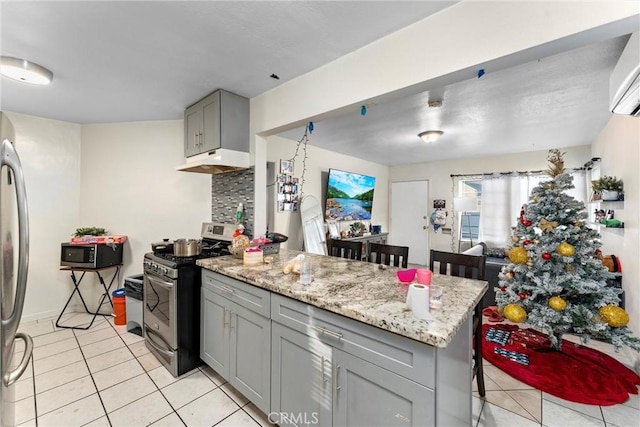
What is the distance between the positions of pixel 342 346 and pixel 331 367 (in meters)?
0.14

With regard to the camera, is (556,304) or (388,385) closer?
(388,385)

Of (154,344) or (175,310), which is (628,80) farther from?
(154,344)

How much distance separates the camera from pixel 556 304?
85.7 inches

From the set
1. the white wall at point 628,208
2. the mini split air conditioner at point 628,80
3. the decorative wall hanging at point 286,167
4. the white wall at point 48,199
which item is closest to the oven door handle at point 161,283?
the white wall at point 48,199

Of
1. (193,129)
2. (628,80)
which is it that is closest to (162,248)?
(193,129)

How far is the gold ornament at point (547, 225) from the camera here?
2279mm

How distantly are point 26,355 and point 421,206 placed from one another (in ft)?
19.8

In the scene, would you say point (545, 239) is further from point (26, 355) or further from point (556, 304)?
point (26, 355)

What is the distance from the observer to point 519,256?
2387 millimetres

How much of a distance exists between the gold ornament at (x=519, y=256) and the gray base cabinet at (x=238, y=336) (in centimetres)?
225

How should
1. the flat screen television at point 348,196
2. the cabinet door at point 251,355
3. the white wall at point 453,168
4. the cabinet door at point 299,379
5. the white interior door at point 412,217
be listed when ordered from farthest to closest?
the white interior door at point 412,217 → the flat screen television at point 348,196 → the white wall at point 453,168 → the cabinet door at point 251,355 → the cabinet door at point 299,379

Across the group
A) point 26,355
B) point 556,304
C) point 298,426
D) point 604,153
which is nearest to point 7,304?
point 26,355

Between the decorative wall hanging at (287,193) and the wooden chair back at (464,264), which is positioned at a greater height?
the decorative wall hanging at (287,193)

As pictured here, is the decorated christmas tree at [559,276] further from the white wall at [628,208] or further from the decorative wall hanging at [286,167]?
the decorative wall hanging at [286,167]
